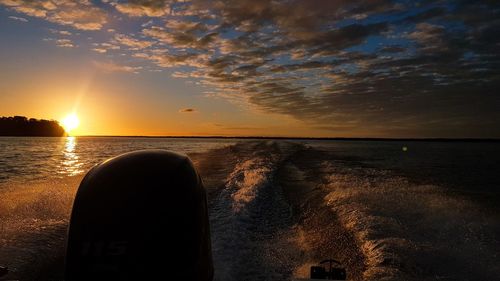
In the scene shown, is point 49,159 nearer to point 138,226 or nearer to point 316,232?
point 316,232

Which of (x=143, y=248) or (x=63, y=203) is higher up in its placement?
(x=143, y=248)

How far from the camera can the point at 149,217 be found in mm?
3607

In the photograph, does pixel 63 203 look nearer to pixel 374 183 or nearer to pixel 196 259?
pixel 196 259

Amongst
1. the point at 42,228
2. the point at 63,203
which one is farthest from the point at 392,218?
the point at 63,203

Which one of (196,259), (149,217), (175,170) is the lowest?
(196,259)

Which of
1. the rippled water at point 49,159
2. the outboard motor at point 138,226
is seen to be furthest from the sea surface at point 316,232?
the rippled water at point 49,159

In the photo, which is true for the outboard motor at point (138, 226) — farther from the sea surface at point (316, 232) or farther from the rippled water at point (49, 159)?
the rippled water at point (49, 159)

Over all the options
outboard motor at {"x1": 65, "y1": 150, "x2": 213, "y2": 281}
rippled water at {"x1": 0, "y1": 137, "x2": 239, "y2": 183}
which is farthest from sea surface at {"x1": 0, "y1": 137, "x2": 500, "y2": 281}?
rippled water at {"x1": 0, "y1": 137, "x2": 239, "y2": 183}

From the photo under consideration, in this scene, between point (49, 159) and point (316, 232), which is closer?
point (316, 232)

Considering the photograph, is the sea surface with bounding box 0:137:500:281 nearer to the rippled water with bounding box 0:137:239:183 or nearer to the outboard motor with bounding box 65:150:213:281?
the outboard motor with bounding box 65:150:213:281

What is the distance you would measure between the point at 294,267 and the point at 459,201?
1015cm

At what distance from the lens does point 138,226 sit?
3.55 metres

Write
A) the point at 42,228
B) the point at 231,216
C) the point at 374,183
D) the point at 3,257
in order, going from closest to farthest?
the point at 3,257
the point at 42,228
the point at 231,216
the point at 374,183

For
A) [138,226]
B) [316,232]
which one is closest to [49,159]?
[316,232]
